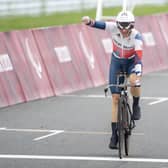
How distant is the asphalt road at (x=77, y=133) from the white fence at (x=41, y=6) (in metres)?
16.5

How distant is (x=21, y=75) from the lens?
18.8 m

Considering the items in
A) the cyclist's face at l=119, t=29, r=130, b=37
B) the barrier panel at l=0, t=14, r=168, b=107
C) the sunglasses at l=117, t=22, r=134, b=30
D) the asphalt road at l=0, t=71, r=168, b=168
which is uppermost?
the sunglasses at l=117, t=22, r=134, b=30

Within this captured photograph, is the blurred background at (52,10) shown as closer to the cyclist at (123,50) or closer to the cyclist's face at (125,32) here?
the cyclist at (123,50)

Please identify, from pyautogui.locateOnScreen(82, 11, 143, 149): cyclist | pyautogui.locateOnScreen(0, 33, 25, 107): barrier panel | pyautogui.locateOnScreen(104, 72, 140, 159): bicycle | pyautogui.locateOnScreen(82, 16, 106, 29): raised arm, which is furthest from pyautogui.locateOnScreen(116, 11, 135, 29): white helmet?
pyautogui.locateOnScreen(0, 33, 25, 107): barrier panel

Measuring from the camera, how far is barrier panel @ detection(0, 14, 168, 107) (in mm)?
18547

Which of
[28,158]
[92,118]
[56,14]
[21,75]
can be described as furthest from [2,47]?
[56,14]

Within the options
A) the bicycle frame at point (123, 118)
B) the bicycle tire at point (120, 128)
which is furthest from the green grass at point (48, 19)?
the bicycle tire at point (120, 128)

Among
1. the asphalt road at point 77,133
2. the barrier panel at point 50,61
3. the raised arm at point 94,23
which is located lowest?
the asphalt road at point 77,133

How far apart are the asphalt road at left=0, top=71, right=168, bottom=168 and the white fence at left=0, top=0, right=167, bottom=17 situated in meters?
16.5

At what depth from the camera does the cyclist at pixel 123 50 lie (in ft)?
40.9

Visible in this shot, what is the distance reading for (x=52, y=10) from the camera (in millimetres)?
39781

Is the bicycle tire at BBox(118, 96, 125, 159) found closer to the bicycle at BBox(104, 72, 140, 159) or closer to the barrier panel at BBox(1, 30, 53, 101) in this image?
the bicycle at BBox(104, 72, 140, 159)

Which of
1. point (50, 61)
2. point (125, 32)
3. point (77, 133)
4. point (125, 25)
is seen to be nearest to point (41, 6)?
point (50, 61)

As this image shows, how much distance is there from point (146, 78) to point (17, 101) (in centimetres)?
545
